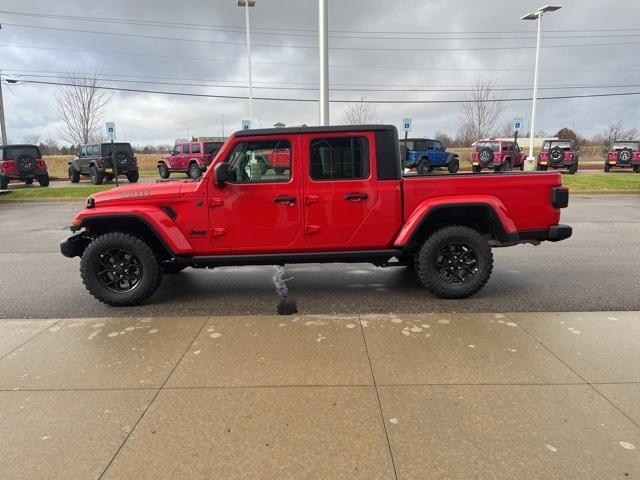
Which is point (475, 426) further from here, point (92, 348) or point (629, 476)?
point (92, 348)

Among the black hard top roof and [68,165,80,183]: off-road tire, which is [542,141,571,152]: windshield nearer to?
the black hard top roof

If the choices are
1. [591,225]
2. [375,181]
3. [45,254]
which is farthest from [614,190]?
[45,254]

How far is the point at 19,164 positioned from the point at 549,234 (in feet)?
77.7

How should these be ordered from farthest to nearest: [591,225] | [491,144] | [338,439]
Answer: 1. [491,144]
2. [591,225]
3. [338,439]

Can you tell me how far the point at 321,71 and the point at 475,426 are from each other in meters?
11.5

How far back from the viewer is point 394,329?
4.29 metres

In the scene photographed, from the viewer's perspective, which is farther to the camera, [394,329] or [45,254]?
[45,254]

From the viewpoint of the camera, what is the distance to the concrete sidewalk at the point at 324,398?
248cm

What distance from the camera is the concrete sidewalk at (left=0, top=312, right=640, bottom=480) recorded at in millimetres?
2484

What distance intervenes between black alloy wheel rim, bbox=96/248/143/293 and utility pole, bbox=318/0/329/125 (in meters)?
8.85

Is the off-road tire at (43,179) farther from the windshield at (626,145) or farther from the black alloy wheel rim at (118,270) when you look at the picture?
the windshield at (626,145)

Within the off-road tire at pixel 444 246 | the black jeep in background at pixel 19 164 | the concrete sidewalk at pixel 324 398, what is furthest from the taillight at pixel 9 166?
the off-road tire at pixel 444 246

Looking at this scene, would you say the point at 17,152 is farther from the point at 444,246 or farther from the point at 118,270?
the point at 444,246

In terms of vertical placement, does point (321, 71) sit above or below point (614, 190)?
above
